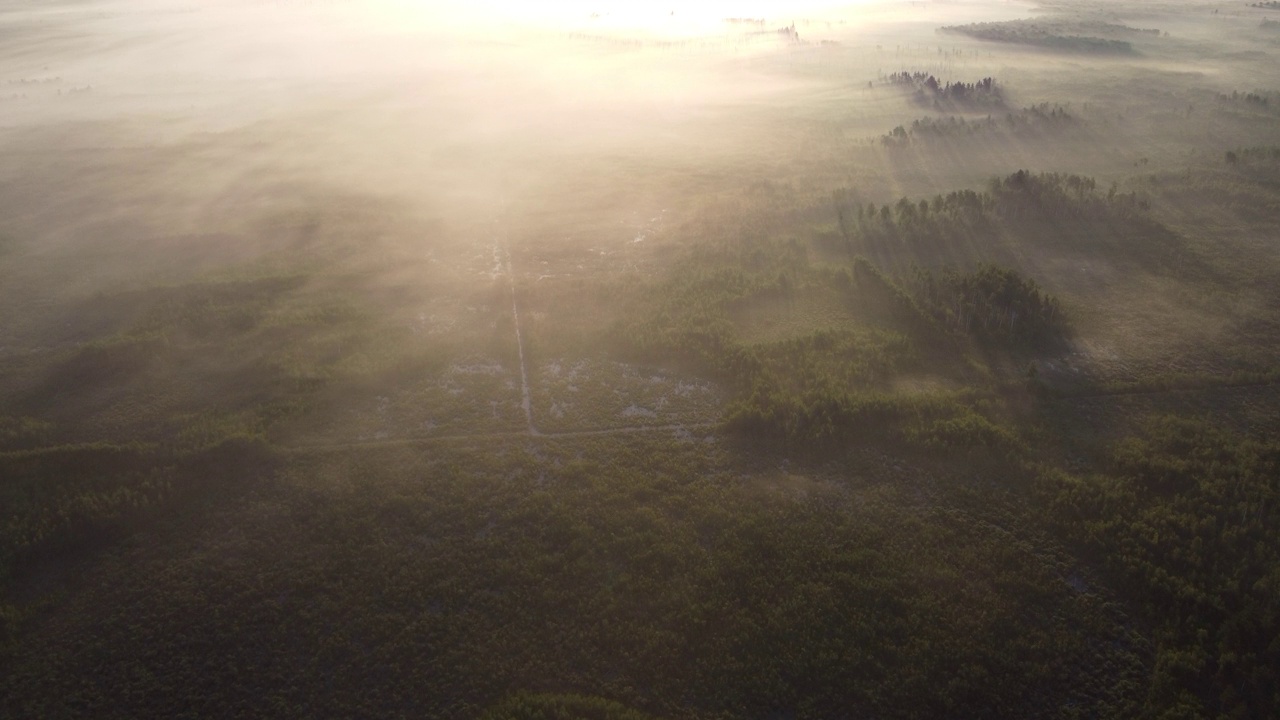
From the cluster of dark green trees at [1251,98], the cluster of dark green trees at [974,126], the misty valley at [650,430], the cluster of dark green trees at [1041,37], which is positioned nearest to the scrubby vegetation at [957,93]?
the cluster of dark green trees at [974,126]

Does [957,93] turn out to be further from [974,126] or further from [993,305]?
[993,305]

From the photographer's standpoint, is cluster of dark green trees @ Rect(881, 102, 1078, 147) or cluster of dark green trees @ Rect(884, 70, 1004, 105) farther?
cluster of dark green trees @ Rect(884, 70, 1004, 105)

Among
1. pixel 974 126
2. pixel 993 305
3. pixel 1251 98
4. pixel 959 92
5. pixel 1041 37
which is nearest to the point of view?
pixel 993 305

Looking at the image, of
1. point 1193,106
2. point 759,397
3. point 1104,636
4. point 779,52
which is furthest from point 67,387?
point 779,52

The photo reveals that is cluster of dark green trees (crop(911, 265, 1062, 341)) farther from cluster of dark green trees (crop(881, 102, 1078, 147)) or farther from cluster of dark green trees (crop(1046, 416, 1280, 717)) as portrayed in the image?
cluster of dark green trees (crop(881, 102, 1078, 147))

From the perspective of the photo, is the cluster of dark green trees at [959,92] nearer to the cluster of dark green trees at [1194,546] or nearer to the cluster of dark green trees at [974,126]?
the cluster of dark green trees at [974,126]

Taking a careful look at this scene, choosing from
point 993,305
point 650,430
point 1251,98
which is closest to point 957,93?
point 1251,98

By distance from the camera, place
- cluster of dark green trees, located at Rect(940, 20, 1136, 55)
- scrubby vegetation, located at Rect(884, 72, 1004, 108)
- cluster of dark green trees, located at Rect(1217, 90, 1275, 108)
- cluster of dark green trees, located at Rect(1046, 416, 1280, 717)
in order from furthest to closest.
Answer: cluster of dark green trees, located at Rect(940, 20, 1136, 55) → scrubby vegetation, located at Rect(884, 72, 1004, 108) → cluster of dark green trees, located at Rect(1217, 90, 1275, 108) → cluster of dark green trees, located at Rect(1046, 416, 1280, 717)

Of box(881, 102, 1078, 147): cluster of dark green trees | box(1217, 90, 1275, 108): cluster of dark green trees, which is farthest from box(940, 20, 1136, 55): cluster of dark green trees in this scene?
box(881, 102, 1078, 147): cluster of dark green trees
